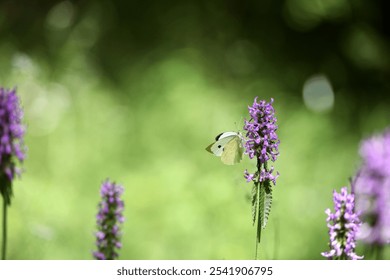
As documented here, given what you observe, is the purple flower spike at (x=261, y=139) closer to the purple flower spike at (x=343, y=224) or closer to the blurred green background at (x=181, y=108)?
the purple flower spike at (x=343, y=224)

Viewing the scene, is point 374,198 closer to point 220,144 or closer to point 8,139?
point 220,144

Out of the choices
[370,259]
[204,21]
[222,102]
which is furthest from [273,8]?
[370,259]

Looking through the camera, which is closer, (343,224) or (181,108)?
(343,224)

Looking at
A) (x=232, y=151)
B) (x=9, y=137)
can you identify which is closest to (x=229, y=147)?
(x=232, y=151)

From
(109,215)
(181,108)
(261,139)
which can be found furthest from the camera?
(181,108)

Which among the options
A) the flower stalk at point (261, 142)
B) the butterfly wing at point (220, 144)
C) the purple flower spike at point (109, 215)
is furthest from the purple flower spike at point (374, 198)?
the purple flower spike at point (109, 215)

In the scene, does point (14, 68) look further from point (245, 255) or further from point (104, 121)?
point (245, 255)

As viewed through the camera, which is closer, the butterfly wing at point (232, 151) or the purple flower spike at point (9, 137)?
the purple flower spike at point (9, 137)
